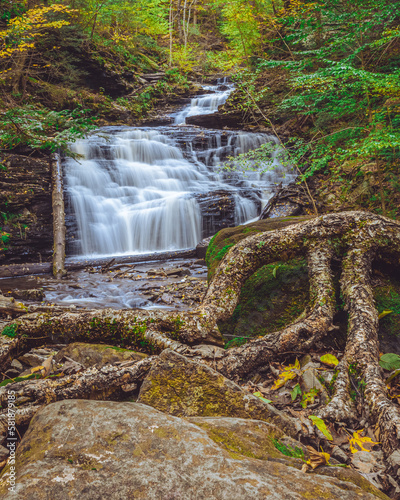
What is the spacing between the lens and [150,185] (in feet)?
42.4

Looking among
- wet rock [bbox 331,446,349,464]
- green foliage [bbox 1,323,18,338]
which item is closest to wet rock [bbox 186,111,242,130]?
green foliage [bbox 1,323,18,338]

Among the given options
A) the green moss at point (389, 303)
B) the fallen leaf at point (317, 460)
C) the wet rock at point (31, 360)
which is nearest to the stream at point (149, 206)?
the wet rock at point (31, 360)

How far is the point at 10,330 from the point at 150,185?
421 inches

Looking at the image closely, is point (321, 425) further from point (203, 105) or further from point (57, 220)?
point (203, 105)

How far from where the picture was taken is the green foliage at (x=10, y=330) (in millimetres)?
2805

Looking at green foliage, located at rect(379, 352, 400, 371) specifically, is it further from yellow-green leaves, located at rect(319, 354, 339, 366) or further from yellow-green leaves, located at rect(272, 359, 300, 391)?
yellow-green leaves, located at rect(272, 359, 300, 391)

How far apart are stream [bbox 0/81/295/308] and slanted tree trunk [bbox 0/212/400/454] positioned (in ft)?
10.4

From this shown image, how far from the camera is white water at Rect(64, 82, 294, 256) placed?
11000mm

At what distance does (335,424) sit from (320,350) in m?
0.89

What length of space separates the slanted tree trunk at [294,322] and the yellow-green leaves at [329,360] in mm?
155

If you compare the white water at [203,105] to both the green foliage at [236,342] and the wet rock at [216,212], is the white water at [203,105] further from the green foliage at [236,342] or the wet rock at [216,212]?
the green foliage at [236,342]

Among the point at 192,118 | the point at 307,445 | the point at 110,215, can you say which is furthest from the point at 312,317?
the point at 192,118

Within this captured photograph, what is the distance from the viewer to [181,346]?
2.59 meters

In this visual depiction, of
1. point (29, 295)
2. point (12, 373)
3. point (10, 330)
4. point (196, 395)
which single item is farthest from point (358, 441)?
point (29, 295)
